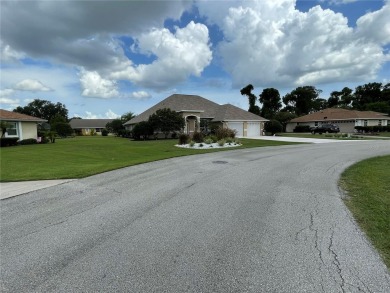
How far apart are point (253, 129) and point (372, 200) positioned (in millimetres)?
35854

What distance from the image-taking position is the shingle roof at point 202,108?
1521 inches

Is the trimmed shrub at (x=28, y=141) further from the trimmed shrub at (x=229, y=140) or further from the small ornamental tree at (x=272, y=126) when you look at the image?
the small ornamental tree at (x=272, y=126)

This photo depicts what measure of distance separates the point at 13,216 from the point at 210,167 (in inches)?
275

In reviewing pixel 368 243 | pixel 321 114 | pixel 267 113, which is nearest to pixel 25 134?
pixel 368 243

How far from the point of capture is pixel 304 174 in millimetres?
9109

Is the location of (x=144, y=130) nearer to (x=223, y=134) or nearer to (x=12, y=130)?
(x=223, y=134)

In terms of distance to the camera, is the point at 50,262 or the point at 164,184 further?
the point at 164,184

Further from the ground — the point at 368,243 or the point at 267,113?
the point at 267,113

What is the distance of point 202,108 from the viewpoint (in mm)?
40844

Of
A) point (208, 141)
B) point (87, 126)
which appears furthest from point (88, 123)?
point (208, 141)

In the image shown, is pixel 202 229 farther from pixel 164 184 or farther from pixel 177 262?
pixel 164 184

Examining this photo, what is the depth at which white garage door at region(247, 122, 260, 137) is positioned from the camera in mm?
40631

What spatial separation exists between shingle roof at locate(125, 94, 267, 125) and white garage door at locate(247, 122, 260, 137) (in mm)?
851

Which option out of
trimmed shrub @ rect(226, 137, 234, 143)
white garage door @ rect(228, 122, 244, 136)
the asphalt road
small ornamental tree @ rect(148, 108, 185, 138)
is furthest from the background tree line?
the asphalt road
